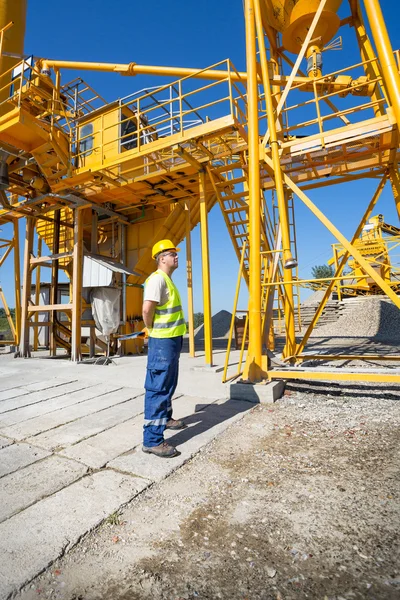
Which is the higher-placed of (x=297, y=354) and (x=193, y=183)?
(x=193, y=183)

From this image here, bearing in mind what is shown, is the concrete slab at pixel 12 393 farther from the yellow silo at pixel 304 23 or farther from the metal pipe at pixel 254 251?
the yellow silo at pixel 304 23

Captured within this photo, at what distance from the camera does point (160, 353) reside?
9.63 feet

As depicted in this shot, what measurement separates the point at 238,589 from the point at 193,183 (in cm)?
850

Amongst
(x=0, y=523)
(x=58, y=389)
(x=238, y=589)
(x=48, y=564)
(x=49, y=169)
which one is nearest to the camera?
(x=238, y=589)

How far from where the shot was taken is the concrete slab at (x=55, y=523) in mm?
1597

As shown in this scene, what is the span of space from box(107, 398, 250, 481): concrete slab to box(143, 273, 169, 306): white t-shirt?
142 cm

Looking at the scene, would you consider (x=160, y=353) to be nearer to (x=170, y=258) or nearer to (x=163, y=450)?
(x=163, y=450)

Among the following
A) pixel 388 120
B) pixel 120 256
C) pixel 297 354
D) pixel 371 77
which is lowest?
pixel 297 354

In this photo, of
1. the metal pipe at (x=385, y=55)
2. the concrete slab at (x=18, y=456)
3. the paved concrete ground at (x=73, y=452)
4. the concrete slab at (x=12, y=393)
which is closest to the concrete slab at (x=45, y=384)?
the paved concrete ground at (x=73, y=452)

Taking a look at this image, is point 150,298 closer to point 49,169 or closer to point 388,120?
point 388,120

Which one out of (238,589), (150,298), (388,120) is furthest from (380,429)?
(388,120)

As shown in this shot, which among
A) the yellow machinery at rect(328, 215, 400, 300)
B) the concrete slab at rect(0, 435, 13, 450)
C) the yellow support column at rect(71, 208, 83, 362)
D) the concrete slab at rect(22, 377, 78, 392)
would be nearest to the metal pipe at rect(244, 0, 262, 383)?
the concrete slab at rect(0, 435, 13, 450)

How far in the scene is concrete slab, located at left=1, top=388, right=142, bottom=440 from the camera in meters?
3.54

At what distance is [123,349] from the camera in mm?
10000
